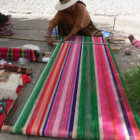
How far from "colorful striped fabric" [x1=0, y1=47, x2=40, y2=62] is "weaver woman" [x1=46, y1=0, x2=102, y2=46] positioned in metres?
0.51

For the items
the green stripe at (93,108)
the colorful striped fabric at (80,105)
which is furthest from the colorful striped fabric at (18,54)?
the green stripe at (93,108)

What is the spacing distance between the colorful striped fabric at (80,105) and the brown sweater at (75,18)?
945mm

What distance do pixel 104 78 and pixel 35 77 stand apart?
0.92 meters

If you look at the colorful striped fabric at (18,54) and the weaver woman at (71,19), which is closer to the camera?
the colorful striped fabric at (18,54)

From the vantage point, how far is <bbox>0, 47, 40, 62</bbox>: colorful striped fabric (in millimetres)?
2344

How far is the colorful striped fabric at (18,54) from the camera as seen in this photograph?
234 centimetres

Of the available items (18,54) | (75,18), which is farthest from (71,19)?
(18,54)

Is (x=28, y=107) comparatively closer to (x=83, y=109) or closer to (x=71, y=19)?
(x=83, y=109)

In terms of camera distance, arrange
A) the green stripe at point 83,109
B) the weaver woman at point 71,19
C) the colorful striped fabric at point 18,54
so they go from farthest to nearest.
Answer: the weaver woman at point 71,19 < the colorful striped fabric at point 18,54 < the green stripe at point 83,109

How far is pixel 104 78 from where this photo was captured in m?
1.75

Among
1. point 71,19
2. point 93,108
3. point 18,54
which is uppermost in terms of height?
point 71,19

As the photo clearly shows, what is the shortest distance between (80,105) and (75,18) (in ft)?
6.48

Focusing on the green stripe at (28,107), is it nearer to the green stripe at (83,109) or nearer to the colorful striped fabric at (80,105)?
the colorful striped fabric at (80,105)

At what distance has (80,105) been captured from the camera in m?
1.36
